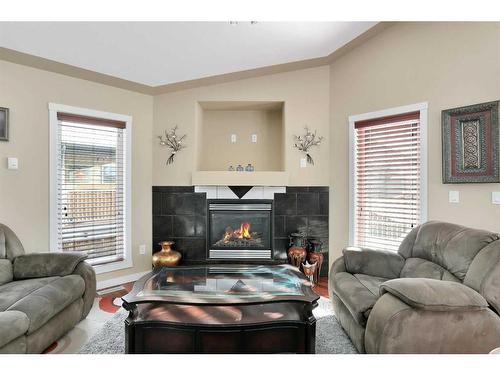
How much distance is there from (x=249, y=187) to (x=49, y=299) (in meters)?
2.40

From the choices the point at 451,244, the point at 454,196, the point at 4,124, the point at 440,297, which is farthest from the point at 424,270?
the point at 4,124

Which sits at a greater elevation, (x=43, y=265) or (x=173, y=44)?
(x=173, y=44)

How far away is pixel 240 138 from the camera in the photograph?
13.0ft

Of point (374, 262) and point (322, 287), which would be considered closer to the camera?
point (374, 262)

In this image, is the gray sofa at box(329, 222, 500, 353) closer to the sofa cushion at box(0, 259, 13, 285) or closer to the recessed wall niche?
the recessed wall niche

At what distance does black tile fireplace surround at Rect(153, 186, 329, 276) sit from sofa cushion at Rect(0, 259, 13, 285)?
1632 mm

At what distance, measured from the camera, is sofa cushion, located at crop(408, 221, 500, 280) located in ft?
5.56

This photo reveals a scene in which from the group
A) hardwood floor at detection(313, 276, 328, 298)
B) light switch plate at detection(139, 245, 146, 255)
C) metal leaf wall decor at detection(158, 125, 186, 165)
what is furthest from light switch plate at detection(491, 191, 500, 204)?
light switch plate at detection(139, 245, 146, 255)

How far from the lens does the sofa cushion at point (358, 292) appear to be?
1656 millimetres

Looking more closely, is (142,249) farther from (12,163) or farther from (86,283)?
(12,163)

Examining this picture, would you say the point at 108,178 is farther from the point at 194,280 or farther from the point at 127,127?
the point at 194,280

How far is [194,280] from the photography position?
2.06 meters

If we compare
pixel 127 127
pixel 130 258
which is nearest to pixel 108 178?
pixel 127 127

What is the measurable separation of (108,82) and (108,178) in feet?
3.87
